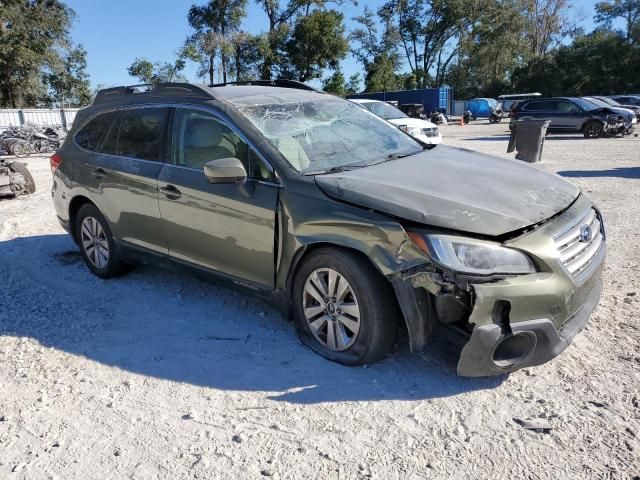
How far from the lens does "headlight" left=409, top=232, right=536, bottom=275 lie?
9.33 ft

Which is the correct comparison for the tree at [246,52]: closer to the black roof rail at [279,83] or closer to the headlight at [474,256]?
the black roof rail at [279,83]

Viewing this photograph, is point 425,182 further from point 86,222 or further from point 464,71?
point 464,71

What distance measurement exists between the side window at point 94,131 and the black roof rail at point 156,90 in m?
0.20

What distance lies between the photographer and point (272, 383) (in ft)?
10.9

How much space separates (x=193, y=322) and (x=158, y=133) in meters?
1.59

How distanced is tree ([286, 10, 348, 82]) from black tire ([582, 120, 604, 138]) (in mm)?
26915

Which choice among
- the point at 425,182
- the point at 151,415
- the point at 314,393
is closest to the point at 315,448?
the point at 314,393

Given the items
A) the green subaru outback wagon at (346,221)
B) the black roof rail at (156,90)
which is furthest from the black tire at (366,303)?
the black roof rail at (156,90)

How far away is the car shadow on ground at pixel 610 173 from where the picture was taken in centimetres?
1061

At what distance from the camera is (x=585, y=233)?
3.32 meters

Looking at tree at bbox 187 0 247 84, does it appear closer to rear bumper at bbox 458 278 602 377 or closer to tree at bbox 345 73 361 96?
tree at bbox 345 73 361 96

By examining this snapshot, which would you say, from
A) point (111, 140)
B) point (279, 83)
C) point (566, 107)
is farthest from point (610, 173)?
point (566, 107)

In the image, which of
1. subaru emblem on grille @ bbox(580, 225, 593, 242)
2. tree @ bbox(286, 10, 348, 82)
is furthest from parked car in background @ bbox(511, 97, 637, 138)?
tree @ bbox(286, 10, 348, 82)

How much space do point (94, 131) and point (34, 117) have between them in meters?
26.0
